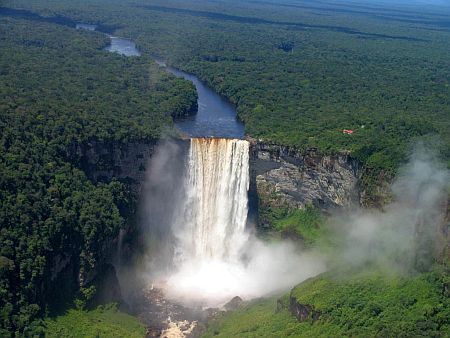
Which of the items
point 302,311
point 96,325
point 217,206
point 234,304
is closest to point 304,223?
point 217,206

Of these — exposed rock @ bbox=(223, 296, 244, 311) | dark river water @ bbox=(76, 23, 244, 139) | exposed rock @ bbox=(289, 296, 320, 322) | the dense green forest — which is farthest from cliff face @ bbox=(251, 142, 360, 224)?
exposed rock @ bbox=(289, 296, 320, 322)

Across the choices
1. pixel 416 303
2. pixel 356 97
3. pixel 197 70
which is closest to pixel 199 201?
pixel 416 303

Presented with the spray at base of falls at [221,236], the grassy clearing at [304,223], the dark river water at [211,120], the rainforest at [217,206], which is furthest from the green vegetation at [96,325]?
the dark river water at [211,120]

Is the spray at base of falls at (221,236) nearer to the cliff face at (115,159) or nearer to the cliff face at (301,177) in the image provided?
the cliff face at (301,177)

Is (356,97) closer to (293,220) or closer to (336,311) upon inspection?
(293,220)

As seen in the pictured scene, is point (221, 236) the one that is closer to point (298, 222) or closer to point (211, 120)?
point (298, 222)

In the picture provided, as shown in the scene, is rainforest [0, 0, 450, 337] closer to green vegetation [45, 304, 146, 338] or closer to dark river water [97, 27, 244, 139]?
green vegetation [45, 304, 146, 338]
